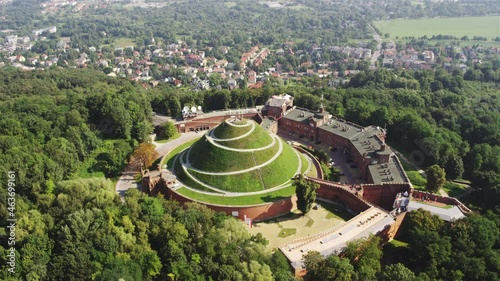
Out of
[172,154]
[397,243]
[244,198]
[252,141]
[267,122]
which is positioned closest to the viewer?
[397,243]

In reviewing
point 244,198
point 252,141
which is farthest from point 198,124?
point 244,198

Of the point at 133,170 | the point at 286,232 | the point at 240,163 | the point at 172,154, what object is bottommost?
the point at 133,170

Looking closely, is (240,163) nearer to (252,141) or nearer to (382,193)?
(252,141)

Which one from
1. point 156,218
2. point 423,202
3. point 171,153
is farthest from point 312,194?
point 171,153

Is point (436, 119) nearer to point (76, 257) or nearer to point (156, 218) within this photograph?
point (156, 218)

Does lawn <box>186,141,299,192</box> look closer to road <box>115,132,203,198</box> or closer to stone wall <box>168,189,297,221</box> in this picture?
stone wall <box>168,189,297,221</box>
